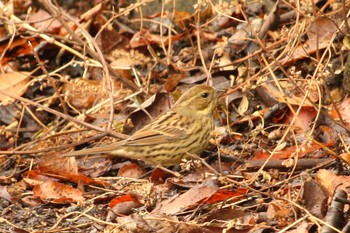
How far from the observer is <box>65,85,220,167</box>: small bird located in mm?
7203

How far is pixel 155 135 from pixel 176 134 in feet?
0.59

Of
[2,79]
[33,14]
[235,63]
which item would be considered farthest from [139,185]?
[33,14]

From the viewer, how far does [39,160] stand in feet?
25.1

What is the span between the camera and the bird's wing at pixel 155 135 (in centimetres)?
723

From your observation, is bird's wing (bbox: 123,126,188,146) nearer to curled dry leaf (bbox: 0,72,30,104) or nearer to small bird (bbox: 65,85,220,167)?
small bird (bbox: 65,85,220,167)

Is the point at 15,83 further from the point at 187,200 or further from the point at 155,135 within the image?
the point at 187,200

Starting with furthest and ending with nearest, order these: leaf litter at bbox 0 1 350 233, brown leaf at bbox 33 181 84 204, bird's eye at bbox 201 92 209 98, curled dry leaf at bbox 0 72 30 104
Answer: curled dry leaf at bbox 0 72 30 104 → bird's eye at bbox 201 92 209 98 → brown leaf at bbox 33 181 84 204 → leaf litter at bbox 0 1 350 233

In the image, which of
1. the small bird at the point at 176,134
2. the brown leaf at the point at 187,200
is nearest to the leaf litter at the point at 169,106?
the brown leaf at the point at 187,200

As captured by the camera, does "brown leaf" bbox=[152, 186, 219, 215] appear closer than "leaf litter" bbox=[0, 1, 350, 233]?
No

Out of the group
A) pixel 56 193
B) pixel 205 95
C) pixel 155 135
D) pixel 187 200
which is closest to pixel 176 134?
pixel 155 135

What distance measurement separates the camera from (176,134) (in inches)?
289

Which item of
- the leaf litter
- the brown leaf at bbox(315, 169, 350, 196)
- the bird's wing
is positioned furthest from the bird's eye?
the brown leaf at bbox(315, 169, 350, 196)

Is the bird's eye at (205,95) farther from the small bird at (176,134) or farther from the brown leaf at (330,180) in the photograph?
the brown leaf at (330,180)

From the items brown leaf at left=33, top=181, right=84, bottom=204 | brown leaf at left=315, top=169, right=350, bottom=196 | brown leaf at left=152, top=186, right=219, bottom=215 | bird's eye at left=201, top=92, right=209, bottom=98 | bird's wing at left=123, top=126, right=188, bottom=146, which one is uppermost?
brown leaf at left=315, top=169, right=350, bottom=196
